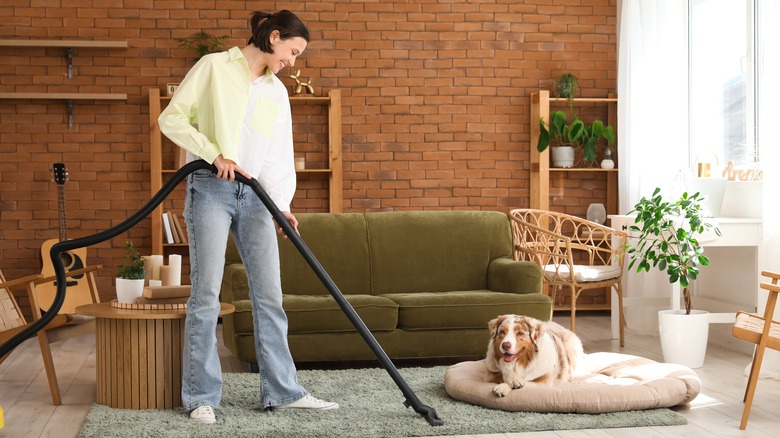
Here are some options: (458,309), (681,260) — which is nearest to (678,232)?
(681,260)

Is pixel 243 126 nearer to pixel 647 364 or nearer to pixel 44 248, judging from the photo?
pixel 647 364

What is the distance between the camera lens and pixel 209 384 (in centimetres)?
367

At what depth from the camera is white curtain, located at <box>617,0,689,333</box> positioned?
6199 millimetres

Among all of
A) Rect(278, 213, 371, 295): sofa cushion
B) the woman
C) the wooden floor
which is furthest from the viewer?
Rect(278, 213, 371, 295): sofa cushion

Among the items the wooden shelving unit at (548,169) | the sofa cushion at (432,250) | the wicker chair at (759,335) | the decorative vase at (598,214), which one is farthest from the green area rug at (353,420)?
the decorative vase at (598,214)

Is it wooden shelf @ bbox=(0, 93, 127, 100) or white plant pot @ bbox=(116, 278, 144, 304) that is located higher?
wooden shelf @ bbox=(0, 93, 127, 100)

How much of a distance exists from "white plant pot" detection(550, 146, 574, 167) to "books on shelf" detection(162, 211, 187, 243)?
9.46 feet

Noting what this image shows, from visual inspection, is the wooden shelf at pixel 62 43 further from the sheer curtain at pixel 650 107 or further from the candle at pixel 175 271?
the sheer curtain at pixel 650 107

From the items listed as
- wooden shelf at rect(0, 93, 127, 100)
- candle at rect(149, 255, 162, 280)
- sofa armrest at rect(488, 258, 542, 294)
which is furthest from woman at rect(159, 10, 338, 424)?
wooden shelf at rect(0, 93, 127, 100)

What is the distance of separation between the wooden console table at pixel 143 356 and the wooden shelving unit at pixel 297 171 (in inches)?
113

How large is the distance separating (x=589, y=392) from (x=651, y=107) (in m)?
3.27

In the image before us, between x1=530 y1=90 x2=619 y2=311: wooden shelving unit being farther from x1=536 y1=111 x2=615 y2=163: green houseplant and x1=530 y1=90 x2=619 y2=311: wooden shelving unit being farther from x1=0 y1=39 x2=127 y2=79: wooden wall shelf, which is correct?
x1=0 y1=39 x2=127 y2=79: wooden wall shelf

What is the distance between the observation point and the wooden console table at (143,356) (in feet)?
12.5

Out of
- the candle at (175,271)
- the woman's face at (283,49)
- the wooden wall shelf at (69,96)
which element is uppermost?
the wooden wall shelf at (69,96)
